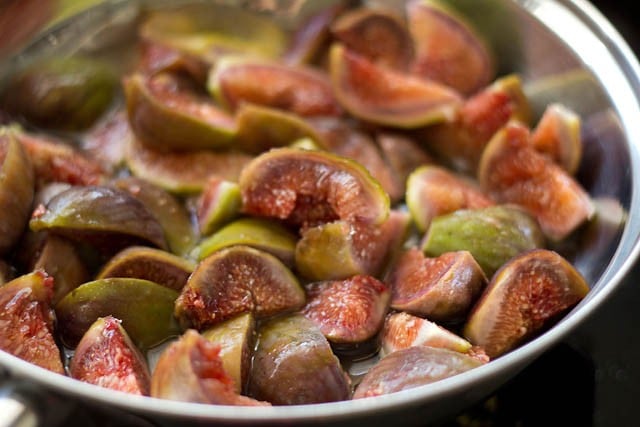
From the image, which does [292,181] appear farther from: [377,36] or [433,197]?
[377,36]

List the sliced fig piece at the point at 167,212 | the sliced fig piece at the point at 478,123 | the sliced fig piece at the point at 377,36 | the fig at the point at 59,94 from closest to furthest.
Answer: the sliced fig piece at the point at 167,212, the sliced fig piece at the point at 478,123, the fig at the point at 59,94, the sliced fig piece at the point at 377,36

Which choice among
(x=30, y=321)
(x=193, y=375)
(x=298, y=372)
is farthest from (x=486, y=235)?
(x=30, y=321)

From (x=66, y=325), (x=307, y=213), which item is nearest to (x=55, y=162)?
(x=66, y=325)

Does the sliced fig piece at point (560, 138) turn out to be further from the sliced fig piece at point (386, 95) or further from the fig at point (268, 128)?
the fig at point (268, 128)

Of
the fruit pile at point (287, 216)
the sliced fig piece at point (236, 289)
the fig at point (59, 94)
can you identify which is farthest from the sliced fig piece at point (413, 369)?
the fig at point (59, 94)

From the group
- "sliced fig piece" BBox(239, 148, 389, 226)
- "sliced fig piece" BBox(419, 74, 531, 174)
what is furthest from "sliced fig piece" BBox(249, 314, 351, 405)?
"sliced fig piece" BBox(419, 74, 531, 174)

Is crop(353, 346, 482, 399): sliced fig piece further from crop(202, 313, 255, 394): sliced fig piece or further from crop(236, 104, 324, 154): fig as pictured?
crop(236, 104, 324, 154): fig
